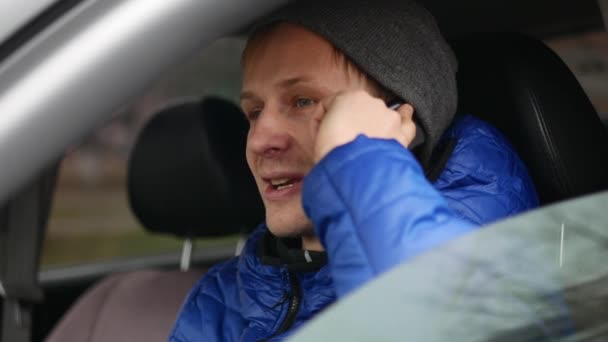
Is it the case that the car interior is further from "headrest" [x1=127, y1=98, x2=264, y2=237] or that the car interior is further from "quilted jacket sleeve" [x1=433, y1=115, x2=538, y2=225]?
"quilted jacket sleeve" [x1=433, y1=115, x2=538, y2=225]

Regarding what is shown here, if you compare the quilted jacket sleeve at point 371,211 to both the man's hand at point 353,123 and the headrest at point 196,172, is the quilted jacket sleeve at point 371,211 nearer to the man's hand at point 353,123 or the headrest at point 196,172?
the man's hand at point 353,123

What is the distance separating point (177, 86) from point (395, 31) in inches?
49.9

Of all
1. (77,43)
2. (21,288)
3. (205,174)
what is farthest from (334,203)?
(21,288)

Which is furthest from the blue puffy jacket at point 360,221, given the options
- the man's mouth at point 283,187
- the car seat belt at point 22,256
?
the car seat belt at point 22,256

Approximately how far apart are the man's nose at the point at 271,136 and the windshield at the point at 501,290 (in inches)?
22.5

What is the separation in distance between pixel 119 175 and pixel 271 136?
372 cm

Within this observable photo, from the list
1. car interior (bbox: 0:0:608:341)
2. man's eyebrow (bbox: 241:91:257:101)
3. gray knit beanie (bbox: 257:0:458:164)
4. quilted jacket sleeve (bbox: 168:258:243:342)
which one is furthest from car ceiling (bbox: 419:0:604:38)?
quilted jacket sleeve (bbox: 168:258:243:342)

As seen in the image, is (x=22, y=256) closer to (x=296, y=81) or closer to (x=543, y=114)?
(x=296, y=81)

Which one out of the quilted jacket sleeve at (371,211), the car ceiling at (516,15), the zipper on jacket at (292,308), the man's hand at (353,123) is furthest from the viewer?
the car ceiling at (516,15)

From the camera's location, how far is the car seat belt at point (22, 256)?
2.30 metres

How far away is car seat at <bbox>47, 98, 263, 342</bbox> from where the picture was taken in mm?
2289

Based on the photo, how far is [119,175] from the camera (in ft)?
16.5

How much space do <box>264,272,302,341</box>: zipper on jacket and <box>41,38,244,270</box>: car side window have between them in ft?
1.27

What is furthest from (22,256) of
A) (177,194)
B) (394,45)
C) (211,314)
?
(394,45)
